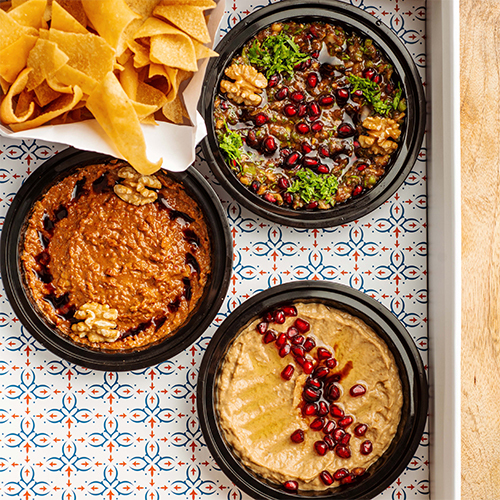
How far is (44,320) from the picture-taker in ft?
7.88

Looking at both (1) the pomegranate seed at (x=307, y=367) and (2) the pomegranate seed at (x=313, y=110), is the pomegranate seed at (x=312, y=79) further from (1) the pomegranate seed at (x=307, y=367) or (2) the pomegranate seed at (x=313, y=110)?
(1) the pomegranate seed at (x=307, y=367)

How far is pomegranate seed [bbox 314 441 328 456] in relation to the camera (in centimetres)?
239

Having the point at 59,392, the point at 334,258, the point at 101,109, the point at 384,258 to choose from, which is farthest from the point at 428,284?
the point at 59,392

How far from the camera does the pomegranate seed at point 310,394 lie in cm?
238

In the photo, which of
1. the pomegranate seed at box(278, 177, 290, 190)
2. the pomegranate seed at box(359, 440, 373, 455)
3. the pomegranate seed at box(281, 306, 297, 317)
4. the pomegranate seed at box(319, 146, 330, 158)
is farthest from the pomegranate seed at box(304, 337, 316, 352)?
the pomegranate seed at box(319, 146, 330, 158)

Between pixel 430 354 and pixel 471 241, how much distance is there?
57 centimetres

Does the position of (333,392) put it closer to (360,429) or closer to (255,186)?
(360,429)

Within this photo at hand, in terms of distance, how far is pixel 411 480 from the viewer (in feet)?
8.41

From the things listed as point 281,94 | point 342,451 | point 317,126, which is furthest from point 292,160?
point 342,451

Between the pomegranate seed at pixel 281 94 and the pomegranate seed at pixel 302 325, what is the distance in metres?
0.99

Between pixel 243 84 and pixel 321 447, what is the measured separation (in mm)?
1631

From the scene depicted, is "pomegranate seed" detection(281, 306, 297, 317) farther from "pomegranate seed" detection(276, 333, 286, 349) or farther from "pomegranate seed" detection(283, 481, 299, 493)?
"pomegranate seed" detection(283, 481, 299, 493)

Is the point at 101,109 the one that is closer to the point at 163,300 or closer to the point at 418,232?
the point at 163,300

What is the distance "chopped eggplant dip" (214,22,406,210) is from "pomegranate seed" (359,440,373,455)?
3.53 ft
